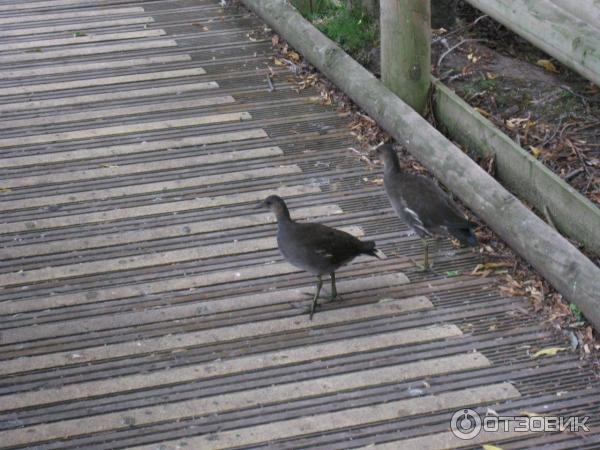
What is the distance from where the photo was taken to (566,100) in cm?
833

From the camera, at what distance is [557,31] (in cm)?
725

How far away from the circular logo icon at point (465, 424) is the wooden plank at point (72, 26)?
262 inches

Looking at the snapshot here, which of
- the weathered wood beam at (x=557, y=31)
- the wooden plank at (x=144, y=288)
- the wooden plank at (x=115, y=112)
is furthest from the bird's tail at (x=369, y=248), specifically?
the wooden plank at (x=115, y=112)

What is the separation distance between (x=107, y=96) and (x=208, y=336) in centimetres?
376

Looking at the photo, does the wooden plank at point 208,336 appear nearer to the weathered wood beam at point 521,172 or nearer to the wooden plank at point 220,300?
the wooden plank at point 220,300

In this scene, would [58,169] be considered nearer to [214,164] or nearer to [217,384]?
[214,164]

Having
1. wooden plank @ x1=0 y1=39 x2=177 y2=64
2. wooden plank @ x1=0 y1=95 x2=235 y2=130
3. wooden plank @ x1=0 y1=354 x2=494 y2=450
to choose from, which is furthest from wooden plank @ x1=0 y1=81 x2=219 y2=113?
wooden plank @ x1=0 y1=354 x2=494 y2=450

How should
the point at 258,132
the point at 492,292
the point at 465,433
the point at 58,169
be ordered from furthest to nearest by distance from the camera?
the point at 258,132 → the point at 58,169 → the point at 492,292 → the point at 465,433

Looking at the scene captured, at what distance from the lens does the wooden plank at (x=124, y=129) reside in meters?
8.60

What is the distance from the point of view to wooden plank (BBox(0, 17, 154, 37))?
10656 mm

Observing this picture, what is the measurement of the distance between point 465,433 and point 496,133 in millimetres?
2890

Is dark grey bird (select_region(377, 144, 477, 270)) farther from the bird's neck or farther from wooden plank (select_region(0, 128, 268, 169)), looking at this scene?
wooden plank (select_region(0, 128, 268, 169))

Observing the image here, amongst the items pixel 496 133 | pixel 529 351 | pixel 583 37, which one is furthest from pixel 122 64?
pixel 529 351

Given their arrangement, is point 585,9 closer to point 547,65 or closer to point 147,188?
point 547,65
